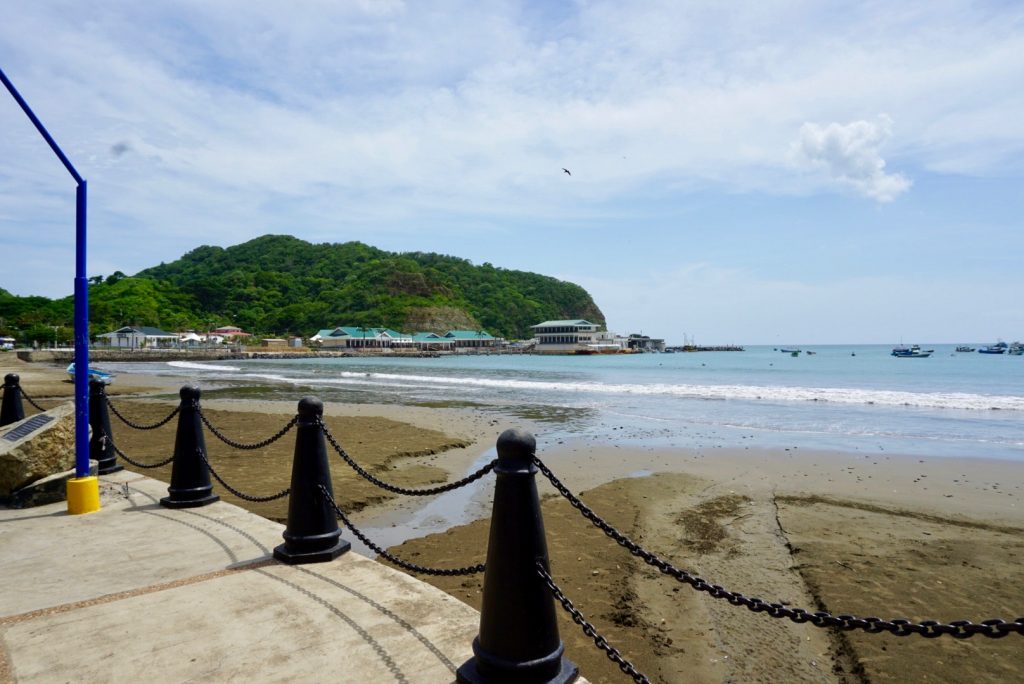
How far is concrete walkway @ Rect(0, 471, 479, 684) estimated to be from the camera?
303cm

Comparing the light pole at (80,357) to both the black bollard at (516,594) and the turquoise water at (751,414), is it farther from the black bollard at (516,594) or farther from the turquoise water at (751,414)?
the turquoise water at (751,414)

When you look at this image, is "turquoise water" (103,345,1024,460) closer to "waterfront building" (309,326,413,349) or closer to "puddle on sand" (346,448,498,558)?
"puddle on sand" (346,448,498,558)

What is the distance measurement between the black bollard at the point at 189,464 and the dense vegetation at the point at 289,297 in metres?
117

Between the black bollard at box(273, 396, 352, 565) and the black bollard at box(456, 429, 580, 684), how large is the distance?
6.90ft

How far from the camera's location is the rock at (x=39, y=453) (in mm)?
6094

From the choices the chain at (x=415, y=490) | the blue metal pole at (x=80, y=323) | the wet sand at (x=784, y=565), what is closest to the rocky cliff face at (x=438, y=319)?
the wet sand at (x=784, y=565)

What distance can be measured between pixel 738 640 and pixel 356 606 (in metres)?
2.93

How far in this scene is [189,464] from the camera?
20.3 ft

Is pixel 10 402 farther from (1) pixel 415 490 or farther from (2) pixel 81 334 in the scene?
(1) pixel 415 490

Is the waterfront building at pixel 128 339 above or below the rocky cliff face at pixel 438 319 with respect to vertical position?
below

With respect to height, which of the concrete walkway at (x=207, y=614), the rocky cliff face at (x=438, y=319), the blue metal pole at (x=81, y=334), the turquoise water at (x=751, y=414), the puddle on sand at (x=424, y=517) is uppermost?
the rocky cliff face at (x=438, y=319)

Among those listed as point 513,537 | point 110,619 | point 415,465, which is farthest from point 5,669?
point 415,465

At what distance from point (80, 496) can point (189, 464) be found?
3.34 ft

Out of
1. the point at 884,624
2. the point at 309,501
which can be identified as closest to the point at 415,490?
the point at 309,501
